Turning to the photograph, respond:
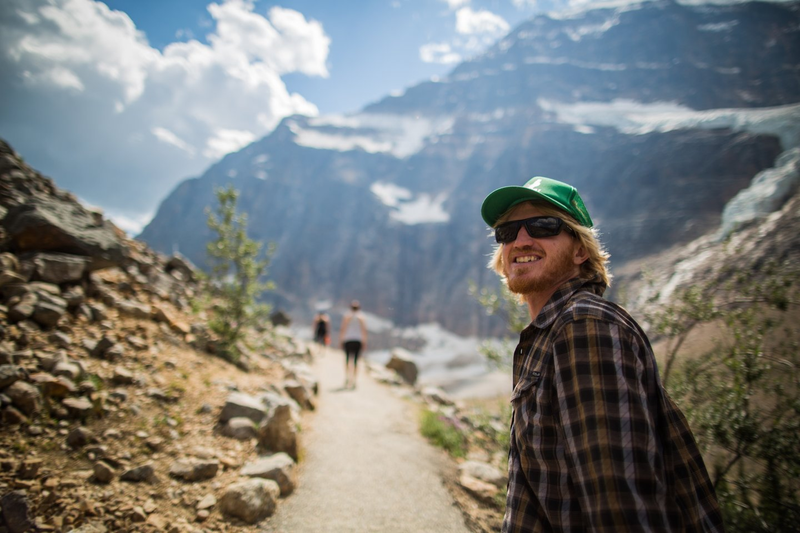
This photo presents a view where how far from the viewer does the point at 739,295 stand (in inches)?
202

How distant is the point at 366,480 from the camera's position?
4.47 meters

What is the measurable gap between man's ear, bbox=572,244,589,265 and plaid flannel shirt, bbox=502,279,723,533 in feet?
1.10

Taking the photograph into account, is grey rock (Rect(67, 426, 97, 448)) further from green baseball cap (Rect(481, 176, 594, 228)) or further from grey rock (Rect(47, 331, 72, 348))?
green baseball cap (Rect(481, 176, 594, 228))

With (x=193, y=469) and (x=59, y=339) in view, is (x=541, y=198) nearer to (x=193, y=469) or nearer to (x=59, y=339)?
(x=193, y=469)

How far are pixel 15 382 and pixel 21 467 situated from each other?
0.98 m

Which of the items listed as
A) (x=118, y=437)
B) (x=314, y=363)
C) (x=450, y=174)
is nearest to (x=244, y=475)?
(x=118, y=437)

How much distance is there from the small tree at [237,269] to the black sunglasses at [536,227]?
7276 millimetres

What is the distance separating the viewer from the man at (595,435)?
3.44 feet

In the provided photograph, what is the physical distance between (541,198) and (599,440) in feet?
3.94

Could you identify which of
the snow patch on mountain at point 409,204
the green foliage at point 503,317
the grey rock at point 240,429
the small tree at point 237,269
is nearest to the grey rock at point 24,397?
the grey rock at point 240,429

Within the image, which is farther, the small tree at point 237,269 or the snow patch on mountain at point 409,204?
the snow patch on mountain at point 409,204

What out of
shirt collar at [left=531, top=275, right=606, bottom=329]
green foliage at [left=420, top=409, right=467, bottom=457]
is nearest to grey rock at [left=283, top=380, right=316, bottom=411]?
green foliage at [left=420, top=409, right=467, bottom=457]

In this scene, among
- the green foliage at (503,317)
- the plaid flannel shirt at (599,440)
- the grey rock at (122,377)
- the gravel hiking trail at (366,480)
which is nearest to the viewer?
the plaid flannel shirt at (599,440)

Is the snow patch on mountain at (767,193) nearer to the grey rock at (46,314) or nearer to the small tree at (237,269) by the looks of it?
the small tree at (237,269)
